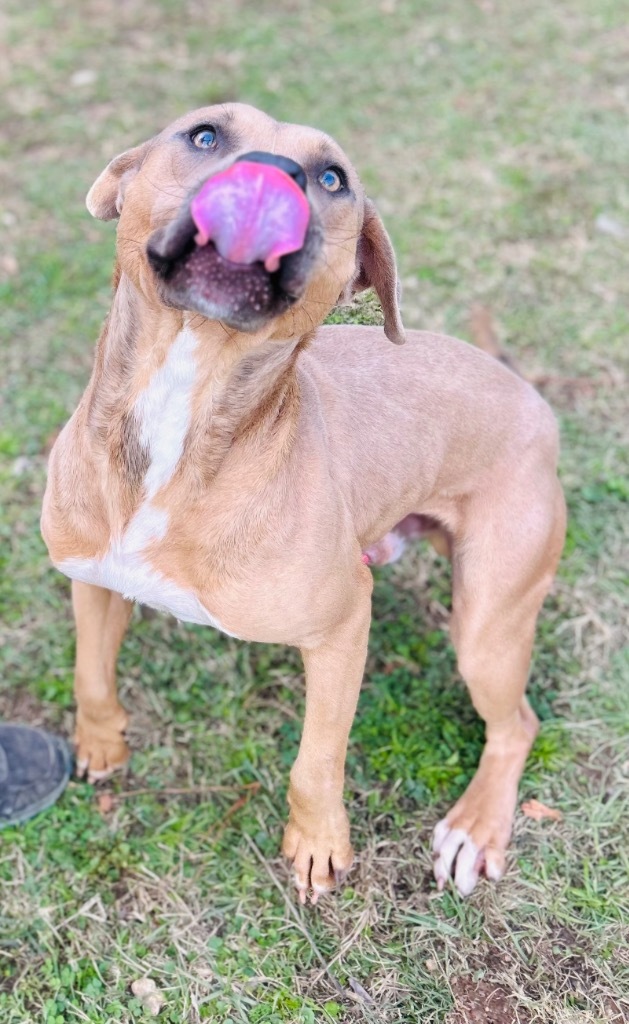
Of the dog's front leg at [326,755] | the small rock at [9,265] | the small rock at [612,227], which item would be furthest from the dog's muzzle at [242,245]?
the small rock at [612,227]

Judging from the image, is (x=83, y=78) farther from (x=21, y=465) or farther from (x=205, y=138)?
(x=205, y=138)

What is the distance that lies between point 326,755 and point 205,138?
202 cm

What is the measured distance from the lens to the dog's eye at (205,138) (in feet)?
8.64

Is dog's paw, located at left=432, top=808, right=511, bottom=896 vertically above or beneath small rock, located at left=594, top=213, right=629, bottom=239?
beneath

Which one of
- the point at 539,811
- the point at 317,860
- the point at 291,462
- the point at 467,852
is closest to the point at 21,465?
the point at 291,462

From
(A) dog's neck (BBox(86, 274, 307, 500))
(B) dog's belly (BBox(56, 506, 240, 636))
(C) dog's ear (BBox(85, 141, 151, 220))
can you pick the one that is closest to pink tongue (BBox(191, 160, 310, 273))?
(A) dog's neck (BBox(86, 274, 307, 500))

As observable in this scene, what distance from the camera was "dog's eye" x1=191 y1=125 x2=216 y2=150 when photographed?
2.63 meters

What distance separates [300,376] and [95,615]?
119cm

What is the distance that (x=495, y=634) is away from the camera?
3.61 m

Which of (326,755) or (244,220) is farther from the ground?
(244,220)

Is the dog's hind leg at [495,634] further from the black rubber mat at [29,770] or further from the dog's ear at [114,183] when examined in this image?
the dog's ear at [114,183]

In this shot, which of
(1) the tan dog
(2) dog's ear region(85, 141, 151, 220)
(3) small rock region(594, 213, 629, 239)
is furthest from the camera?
(3) small rock region(594, 213, 629, 239)

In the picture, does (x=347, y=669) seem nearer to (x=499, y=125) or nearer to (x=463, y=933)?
(x=463, y=933)

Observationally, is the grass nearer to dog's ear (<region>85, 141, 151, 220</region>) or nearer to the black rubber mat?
the black rubber mat
